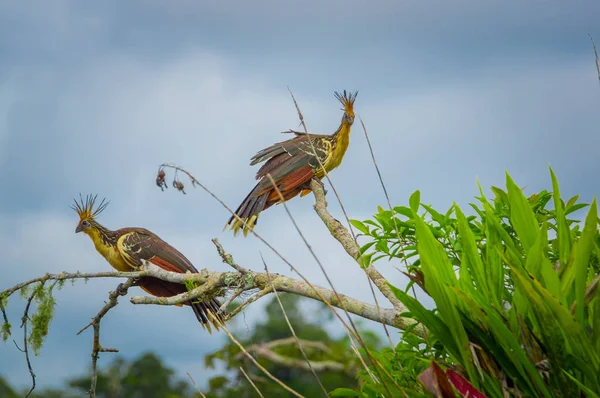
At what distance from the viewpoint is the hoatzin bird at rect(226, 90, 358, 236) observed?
173 inches

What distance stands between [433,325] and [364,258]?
0.50m

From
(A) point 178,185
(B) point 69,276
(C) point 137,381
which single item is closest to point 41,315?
(B) point 69,276

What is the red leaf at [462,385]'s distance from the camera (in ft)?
5.78

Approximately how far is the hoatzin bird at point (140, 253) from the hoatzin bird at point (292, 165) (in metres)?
0.47

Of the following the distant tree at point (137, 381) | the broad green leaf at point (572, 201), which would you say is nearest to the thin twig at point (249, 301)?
the broad green leaf at point (572, 201)

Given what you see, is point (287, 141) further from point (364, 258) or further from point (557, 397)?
point (557, 397)

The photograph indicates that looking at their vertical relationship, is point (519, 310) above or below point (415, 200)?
below

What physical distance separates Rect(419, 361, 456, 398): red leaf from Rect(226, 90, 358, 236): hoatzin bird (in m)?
2.57

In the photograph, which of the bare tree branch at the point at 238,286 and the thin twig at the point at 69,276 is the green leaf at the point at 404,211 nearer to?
the bare tree branch at the point at 238,286

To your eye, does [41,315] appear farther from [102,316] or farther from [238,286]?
[238,286]

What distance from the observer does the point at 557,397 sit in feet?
5.88

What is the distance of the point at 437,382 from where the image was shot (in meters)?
1.75

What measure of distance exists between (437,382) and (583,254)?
0.47 m

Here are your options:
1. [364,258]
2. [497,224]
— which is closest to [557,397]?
[497,224]
